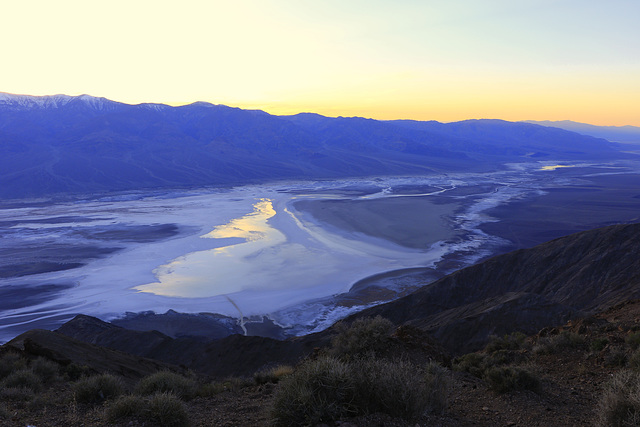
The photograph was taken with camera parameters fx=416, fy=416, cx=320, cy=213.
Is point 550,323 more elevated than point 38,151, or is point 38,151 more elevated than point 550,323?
point 38,151

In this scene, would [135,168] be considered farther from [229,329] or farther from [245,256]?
[229,329]

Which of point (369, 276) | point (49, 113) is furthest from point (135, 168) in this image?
point (369, 276)

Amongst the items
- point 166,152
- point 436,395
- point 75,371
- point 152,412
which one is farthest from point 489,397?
point 166,152

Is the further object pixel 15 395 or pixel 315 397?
pixel 15 395

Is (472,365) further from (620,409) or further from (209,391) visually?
(209,391)

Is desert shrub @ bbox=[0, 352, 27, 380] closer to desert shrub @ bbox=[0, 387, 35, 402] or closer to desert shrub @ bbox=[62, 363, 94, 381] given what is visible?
desert shrub @ bbox=[62, 363, 94, 381]

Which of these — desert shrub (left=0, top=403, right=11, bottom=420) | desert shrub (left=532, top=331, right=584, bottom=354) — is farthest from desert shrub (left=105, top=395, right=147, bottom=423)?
desert shrub (left=532, top=331, right=584, bottom=354)

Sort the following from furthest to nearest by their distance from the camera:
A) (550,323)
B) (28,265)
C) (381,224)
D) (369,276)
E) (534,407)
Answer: (381,224)
(28,265)
(369,276)
(550,323)
(534,407)
